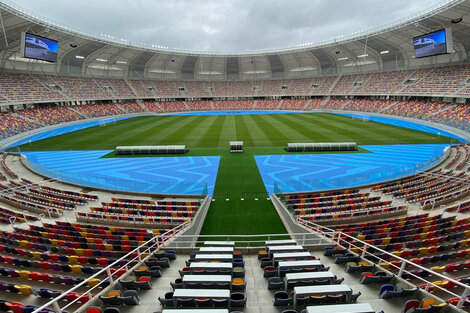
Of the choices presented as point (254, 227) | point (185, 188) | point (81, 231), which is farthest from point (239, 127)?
point (81, 231)

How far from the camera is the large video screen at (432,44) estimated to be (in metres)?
38.2

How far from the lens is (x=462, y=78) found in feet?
156

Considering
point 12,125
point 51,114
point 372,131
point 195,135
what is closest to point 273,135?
point 195,135

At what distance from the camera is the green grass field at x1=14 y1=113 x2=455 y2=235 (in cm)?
1491

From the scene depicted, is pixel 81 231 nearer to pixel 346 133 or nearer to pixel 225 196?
pixel 225 196

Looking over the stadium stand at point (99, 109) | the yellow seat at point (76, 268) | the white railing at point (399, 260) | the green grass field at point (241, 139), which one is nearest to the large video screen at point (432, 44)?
the green grass field at point (241, 139)

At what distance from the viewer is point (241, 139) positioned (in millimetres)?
37250

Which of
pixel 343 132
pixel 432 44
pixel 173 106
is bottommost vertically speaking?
pixel 343 132

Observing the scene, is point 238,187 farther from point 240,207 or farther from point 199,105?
point 199,105

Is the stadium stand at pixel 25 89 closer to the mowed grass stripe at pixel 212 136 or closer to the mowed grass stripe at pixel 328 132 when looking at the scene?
the mowed grass stripe at pixel 212 136

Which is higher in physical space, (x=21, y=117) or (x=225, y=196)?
(x=21, y=117)

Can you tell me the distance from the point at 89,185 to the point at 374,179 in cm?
2397

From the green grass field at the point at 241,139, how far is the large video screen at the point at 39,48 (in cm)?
1444

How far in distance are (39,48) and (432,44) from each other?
69725mm
